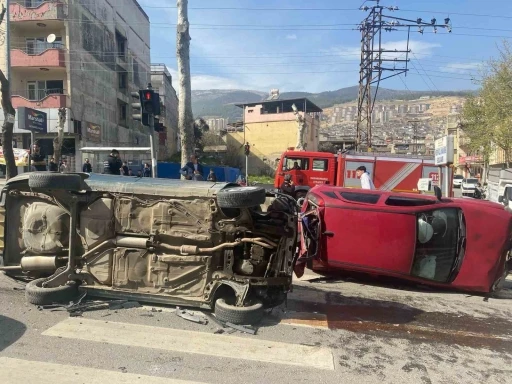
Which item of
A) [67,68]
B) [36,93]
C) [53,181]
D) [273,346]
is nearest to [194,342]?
[273,346]

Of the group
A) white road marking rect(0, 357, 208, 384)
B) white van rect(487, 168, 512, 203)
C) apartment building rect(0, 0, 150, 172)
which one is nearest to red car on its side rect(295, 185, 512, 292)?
white road marking rect(0, 357, 208, 384)

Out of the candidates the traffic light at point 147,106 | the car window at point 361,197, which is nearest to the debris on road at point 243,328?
the car window at point 361,197

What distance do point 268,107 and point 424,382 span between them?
5360cm

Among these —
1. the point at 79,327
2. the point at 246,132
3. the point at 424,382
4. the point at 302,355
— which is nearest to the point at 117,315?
the point at 79,327

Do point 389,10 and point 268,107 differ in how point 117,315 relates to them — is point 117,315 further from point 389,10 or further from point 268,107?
point 268,107

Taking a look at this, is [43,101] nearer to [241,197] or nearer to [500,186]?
[500,186]

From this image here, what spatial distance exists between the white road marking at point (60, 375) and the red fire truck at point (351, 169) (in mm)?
15514

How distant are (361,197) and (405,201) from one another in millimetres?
594

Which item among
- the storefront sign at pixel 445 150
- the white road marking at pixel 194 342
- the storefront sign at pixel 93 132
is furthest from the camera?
the storefront sign at pixel 93 132

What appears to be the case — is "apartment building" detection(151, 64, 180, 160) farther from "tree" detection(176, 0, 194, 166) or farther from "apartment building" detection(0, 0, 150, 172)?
"tree" detection(176, 0, 194, 166)

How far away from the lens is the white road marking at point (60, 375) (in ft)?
9.66

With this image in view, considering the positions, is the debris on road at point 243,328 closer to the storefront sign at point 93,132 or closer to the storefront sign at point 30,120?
the storefront sign at point 30,120

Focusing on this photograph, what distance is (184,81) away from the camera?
13.6 m

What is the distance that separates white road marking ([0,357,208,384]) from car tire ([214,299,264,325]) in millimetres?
1056
